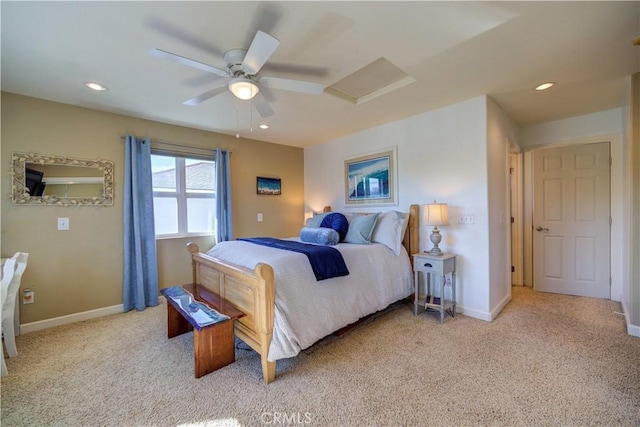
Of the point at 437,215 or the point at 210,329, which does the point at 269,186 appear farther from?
the point at 210,329

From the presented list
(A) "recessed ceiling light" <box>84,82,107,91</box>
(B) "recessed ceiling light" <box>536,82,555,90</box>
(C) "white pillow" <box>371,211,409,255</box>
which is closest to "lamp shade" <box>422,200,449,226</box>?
(C) "white pillow" <box>371,211,409,255</box>

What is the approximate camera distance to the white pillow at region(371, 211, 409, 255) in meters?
3.11

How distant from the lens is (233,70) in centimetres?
201

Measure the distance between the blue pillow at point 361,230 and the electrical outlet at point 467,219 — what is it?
939 mm

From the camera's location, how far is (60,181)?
2.90 metres

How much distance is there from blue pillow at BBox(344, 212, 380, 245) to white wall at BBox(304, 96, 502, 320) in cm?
63

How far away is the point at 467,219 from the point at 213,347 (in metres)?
2.78

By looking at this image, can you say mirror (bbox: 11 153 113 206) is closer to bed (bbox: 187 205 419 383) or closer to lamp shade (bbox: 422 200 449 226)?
bed (bbox: 187 205 419 383)

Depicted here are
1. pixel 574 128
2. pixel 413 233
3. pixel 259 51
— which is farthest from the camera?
pixel 574 128

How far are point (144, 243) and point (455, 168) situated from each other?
3.86 meters

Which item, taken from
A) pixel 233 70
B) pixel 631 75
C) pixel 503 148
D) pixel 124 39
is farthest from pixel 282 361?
pixel 631 75

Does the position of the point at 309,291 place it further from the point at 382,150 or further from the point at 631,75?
the point at 631,75

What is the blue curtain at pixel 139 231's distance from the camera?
3.22 m

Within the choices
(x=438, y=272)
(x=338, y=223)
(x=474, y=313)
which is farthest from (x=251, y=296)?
(x=474, y=313)
